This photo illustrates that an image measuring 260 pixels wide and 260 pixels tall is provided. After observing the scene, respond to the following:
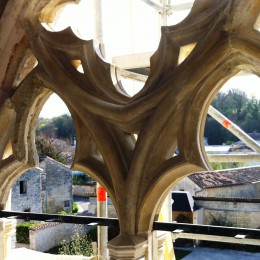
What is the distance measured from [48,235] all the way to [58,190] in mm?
2794

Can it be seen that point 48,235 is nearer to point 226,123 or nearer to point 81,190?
point 81,190

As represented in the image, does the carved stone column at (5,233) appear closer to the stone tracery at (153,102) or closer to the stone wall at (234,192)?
the stone tracery at (153,102)

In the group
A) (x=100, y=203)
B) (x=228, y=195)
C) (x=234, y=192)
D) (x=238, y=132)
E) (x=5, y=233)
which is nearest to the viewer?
(x=5, y=233)

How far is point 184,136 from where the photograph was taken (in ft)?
4.43

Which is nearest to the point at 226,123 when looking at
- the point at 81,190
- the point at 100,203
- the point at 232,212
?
the point at 100,203

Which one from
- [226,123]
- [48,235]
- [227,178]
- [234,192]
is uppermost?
[226,123]

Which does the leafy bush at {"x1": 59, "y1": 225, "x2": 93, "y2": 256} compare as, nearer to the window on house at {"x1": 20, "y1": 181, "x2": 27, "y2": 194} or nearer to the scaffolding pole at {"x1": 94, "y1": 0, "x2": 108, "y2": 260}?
the window on house at {"x1": 20, "y1": 181, "x2": 27, "y2": 194}

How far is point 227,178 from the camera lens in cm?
1520

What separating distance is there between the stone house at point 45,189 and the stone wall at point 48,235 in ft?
3.36

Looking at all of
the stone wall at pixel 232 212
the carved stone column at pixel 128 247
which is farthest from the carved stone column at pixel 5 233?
the stone wall at pixel 232 212

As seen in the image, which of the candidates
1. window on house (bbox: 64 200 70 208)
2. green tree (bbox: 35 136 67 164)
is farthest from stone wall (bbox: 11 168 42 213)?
green tree (bbox: 35 136 67 164)

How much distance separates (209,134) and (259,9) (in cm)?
1054

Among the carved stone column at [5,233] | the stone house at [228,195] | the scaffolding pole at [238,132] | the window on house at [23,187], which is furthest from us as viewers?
the window on house at [23,187]

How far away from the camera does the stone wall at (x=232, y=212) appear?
12930 mm
